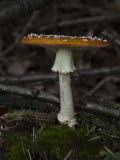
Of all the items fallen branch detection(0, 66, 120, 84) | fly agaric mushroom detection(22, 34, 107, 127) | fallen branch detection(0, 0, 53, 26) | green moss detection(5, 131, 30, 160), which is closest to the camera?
fly agaric mushroom detection(22, 34, 107, 127)

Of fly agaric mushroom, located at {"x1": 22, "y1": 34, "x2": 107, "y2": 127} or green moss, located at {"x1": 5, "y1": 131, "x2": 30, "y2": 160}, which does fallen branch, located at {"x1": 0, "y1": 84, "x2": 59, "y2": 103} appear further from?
green moss, located at {"x1": 5, "y1": 131, "x2": 30, "y2": 160}

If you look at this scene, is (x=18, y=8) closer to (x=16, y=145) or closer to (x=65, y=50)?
(x=65, y=50)

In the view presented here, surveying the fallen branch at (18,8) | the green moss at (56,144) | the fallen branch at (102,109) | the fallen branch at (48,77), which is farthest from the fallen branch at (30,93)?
the fallen branch at (18,8)

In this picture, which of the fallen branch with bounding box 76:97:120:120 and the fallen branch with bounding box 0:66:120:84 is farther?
the fallen branch with bounding box 0:66:120:84

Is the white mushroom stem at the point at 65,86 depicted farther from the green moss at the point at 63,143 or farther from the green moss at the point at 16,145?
the green moss at the point at 16,145

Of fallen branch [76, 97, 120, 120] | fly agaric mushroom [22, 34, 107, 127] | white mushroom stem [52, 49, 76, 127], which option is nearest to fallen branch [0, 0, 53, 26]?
fly agaric mushroom [22, 34, 107, 127]

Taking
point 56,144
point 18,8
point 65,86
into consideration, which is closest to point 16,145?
point 56,144

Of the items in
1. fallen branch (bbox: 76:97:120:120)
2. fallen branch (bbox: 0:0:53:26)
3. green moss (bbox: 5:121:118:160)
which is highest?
fallen branch (bbox: 0:0:53:26)
